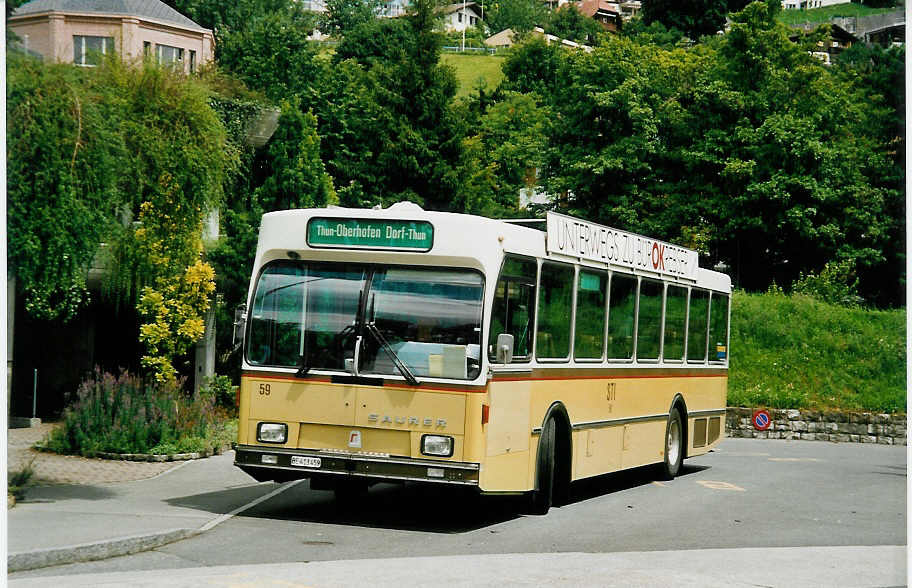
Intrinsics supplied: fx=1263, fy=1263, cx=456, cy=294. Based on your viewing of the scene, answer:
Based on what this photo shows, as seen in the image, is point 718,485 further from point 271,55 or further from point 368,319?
point 271,55

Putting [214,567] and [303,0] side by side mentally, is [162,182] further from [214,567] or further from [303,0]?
[303,0]

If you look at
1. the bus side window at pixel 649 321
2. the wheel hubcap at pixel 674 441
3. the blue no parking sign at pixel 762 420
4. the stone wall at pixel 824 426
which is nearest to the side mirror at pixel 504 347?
the bus side window at pixel 649 321

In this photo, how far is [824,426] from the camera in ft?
112

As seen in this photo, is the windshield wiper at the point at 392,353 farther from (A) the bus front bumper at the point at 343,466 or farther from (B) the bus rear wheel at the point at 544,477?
(B) the bus rear wheel at the point at 544,477

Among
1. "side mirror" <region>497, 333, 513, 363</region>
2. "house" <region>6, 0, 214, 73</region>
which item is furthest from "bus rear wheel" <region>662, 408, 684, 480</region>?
"house" <region>6, 0, 214, 73</region>

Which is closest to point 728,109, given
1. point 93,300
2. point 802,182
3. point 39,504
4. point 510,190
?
point 802,182

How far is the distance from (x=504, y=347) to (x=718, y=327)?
9630 mm

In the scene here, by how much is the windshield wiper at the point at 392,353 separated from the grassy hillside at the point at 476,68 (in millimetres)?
110581

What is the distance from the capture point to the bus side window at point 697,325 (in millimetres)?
19875

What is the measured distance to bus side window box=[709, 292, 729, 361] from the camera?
21125mm

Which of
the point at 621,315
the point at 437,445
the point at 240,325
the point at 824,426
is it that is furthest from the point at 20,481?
the point at 824,426

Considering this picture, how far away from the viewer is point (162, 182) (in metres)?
14.4

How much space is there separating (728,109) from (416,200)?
1366cm

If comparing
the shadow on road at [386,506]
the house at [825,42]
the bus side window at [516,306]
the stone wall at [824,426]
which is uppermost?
the house at [825,42]
